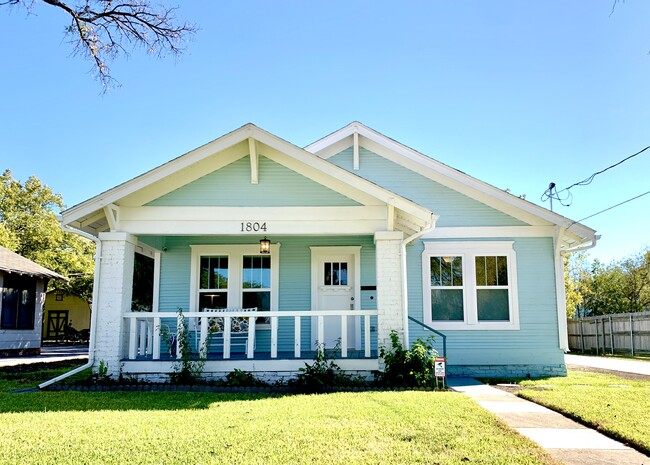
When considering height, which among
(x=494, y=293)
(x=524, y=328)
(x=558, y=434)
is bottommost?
(x=558, y=434)

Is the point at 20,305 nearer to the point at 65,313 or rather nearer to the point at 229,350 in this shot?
the point at 229,350

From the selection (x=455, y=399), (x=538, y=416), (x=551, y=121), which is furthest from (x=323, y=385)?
(x=551, y=121)

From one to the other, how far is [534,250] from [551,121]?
642 centimetres

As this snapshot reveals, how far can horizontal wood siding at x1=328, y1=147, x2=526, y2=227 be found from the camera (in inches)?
485

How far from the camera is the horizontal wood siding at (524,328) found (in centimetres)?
1190

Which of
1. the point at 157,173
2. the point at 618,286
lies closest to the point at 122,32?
the point at 157,173

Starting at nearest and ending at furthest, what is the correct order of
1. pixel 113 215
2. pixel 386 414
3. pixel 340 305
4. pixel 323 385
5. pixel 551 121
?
pixel 386 414 < pixel 323 385 < pixel 113 215 < pixel 340 305 < pixel 551 121

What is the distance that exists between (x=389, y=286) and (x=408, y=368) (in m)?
1.40

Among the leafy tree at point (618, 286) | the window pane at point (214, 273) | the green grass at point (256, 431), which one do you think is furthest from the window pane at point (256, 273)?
the leafy tree at point (618, 286)

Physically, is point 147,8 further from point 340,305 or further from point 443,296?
point 443,296

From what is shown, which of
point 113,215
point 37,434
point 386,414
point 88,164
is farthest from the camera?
point 88,164

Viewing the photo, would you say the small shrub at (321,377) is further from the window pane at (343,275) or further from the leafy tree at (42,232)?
the leafy tree at (42,232)

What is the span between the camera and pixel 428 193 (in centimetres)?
1259

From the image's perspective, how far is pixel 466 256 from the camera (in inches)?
483
